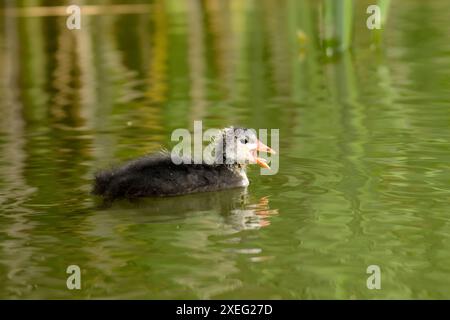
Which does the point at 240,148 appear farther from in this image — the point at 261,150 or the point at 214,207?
the point at 214,207

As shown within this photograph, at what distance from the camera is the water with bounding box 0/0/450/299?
19.7 ft

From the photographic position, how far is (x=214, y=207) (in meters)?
7.68

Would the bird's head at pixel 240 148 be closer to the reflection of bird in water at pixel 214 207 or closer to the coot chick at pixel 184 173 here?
the coot chick at pixel 184 173

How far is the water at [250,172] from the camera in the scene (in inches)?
236

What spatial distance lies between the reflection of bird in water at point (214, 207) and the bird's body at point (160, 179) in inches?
2.2

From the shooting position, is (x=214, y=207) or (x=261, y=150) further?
(x=261, y=150)

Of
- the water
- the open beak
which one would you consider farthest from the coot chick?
the water

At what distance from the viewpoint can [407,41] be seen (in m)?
16.0

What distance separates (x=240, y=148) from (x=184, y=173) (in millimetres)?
536

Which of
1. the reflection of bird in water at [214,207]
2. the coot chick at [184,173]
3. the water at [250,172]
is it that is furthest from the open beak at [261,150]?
the reflection of bird in water at [214,207]

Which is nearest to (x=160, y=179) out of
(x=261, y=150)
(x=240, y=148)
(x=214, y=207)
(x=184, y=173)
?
(x=184, y=173)

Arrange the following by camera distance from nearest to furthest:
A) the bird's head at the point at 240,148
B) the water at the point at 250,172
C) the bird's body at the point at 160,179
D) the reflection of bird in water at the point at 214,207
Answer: the water at the point at 250,172 < the reflection of bird in water at the point at 214,207 < the bird's body at the point at 160,179 < the bird's head at the point at 240,148
